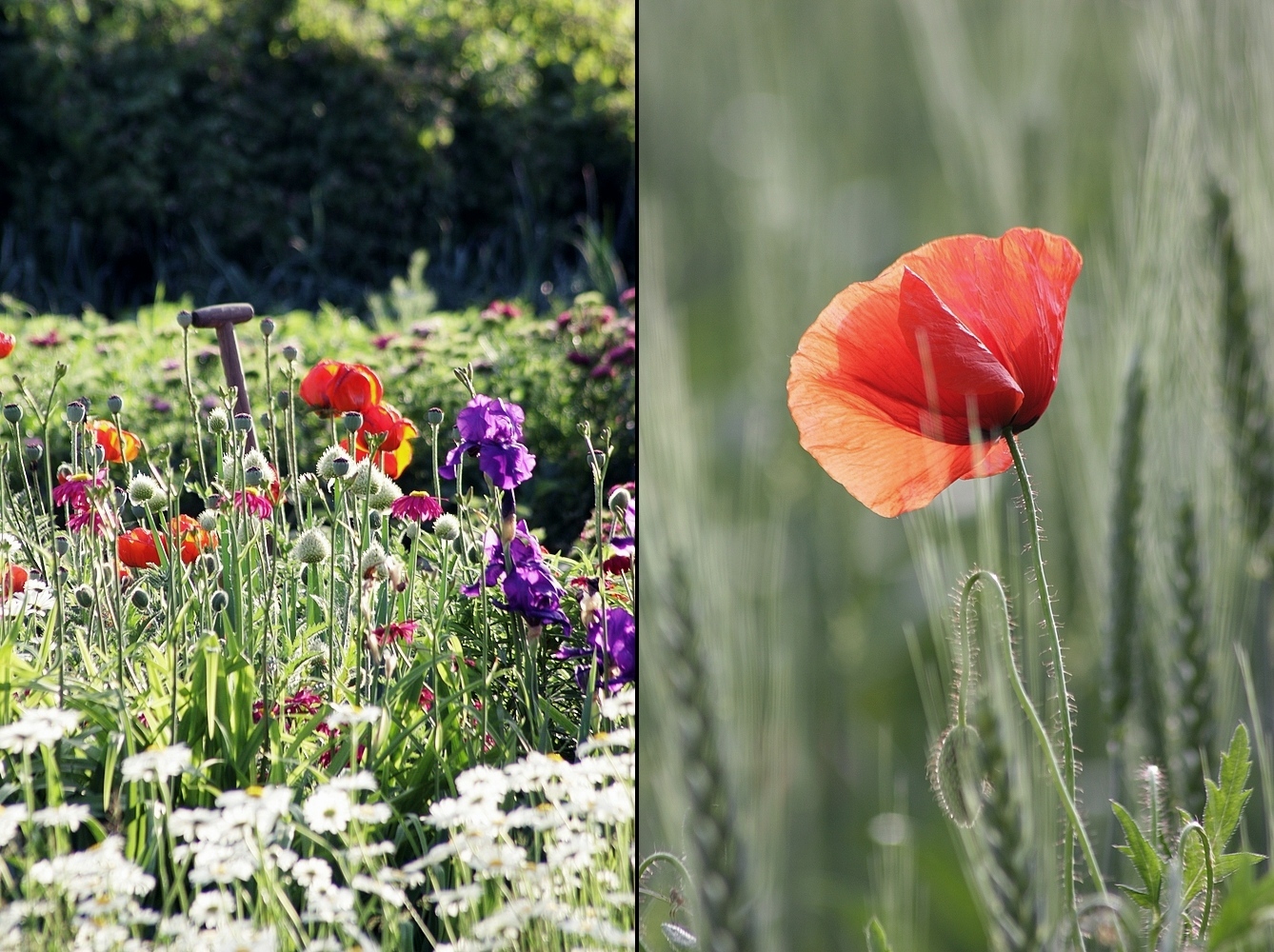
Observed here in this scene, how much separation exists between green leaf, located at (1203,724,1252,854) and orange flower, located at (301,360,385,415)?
72cm

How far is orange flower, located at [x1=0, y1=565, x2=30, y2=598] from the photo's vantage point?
106 centimetres

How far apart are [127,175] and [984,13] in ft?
9.31

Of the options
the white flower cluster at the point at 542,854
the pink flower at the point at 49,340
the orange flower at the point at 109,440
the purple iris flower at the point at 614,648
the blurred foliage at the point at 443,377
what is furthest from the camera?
the pink flower at the point at 49,340

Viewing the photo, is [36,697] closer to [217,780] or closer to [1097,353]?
[217,780]

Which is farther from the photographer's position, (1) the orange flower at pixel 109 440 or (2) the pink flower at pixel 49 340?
(2) the pink flower at pixel 49 340

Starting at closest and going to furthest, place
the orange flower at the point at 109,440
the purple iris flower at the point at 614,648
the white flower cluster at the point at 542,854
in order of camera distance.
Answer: the white flower cluster at the point at 542,854
the purple iris flower at the point at 614,648
the orange flower at the point at 109,440

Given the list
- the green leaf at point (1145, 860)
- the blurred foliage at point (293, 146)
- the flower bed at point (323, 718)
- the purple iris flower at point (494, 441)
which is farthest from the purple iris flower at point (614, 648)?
the blurred foliage at point (293, 146)

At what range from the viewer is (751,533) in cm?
65

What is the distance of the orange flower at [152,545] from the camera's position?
104 centimetres

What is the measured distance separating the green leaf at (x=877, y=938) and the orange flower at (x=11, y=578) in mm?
774

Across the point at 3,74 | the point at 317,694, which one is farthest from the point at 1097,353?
the point at 3,74

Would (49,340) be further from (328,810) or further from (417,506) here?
(328,810)

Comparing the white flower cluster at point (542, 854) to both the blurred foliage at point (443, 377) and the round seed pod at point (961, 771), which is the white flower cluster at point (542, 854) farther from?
the blurred foliage at point (443, 377)

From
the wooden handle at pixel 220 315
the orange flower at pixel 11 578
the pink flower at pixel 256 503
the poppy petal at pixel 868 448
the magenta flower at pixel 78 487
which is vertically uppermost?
the wooden handle at pixel 220 315
